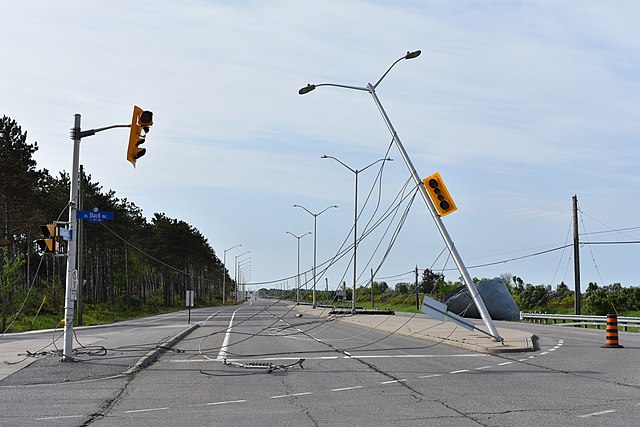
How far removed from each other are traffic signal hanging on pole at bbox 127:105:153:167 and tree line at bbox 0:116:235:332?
2.39 meters

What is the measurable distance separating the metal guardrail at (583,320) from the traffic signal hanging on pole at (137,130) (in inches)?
1092

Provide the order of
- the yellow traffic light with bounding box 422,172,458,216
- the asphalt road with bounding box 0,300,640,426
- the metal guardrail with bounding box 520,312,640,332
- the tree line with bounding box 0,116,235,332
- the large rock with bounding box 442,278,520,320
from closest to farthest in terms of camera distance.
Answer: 1. the asphalt road with bounding box 0,300,640,426
2. the yellow traffic light with bounding box 422,172,458,216
3. the metal guardrail with bounding box 520,312,640,332
4. the tree line with bounding box 0,116,235,332
5. the large rock with bounding box 442,278,520,320

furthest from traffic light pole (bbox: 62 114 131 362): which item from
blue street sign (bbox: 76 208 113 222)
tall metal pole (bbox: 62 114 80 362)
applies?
blue street sign (bbox: 76 208 113 222)

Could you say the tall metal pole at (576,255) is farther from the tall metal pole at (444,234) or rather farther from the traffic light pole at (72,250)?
the traffic light pole at (72,250)

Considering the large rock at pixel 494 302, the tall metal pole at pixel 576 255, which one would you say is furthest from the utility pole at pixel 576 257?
the large rock at pixel 494 302

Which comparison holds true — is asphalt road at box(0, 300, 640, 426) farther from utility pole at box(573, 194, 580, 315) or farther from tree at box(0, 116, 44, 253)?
tree at box(0, 116, 44, 253)

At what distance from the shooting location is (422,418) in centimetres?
992

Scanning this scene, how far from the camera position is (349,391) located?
1266 cm

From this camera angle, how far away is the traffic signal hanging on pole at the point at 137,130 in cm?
1619

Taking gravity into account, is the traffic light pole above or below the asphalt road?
above

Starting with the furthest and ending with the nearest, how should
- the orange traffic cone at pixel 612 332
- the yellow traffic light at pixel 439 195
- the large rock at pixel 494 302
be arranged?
the large rock at pixel 494 302, the yellow traffic light at pixel 439 195, the orange traffic cone at pixel 612 332

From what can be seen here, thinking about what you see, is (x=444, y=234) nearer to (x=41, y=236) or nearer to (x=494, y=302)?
(x=494, y=302)

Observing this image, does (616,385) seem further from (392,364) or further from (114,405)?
(114,405)

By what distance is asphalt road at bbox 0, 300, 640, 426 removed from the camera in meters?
10.0
